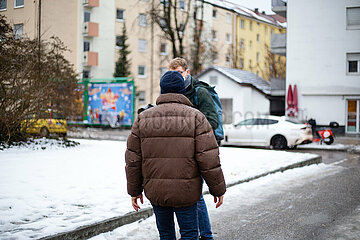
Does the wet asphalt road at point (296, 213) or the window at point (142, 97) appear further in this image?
the window at point (142, 97)

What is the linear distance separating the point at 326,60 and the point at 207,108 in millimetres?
24682

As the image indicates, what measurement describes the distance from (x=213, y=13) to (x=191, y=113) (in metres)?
51.2

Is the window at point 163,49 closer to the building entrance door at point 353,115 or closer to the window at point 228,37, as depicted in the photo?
the window at point 228,37

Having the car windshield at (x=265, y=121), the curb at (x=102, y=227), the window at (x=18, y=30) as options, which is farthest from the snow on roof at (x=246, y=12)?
the curb at (x=102, y=227)

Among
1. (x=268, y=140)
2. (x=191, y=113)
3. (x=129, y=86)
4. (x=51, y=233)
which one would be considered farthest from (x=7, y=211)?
(x=129, y=86)

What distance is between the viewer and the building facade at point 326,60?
26531mm

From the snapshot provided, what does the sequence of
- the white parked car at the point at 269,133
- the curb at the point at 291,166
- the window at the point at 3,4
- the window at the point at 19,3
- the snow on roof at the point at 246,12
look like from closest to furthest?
1. the curb at the point at 291,166
2. the window at the point at 3,4
3. the window at the point at 19,3
4. the white parked car at the point at 269,133
5. the snow on roof at the point at 246,12

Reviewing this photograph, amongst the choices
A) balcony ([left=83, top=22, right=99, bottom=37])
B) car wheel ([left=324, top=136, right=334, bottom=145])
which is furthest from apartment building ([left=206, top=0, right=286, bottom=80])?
car wheel ([left=324, top=136, right=334, bottom=145])

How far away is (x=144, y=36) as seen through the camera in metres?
45.5

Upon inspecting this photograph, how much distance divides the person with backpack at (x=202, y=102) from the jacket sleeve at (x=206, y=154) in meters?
1.02

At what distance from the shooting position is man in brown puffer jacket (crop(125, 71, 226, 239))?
325 cm

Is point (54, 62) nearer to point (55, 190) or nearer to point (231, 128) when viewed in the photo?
point (55, 190)

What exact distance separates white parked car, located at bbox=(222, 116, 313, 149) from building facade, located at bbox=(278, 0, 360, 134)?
9475 millimetres

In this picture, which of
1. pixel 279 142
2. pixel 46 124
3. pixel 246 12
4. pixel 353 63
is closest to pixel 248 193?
pixel 46 124
